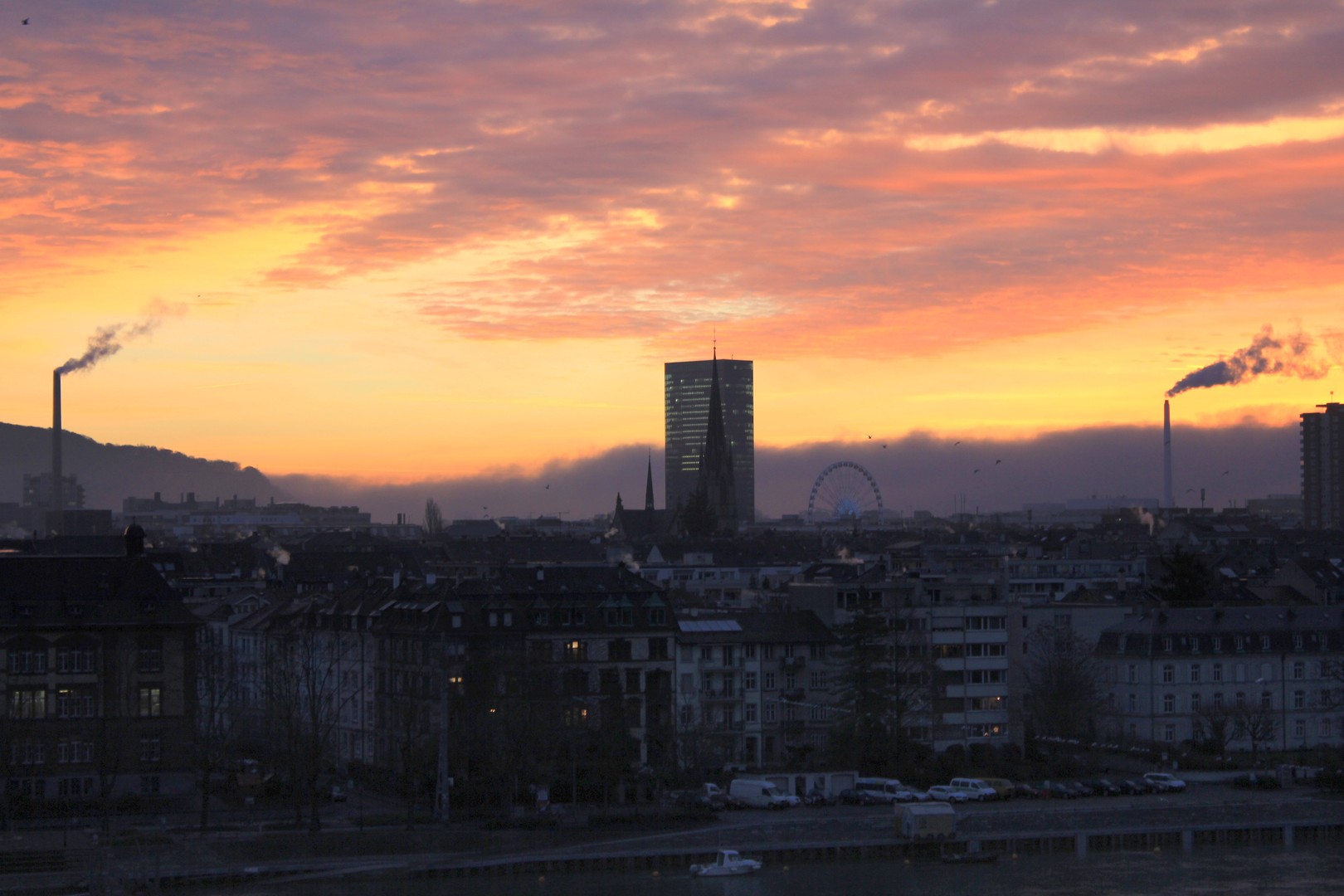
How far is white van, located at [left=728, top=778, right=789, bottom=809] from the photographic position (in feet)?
191

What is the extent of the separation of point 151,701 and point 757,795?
2005 cm

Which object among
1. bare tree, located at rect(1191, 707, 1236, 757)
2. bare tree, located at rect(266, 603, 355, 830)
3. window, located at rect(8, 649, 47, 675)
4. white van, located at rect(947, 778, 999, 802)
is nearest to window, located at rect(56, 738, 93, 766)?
window, located at rect(8, 649, 47, 675)

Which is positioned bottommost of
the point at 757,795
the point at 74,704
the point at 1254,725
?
the point at 757,795

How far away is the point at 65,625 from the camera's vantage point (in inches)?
2311

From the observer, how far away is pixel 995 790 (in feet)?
200

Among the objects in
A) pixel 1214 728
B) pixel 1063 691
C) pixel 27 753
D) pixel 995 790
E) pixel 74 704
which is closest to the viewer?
pixel 27 753

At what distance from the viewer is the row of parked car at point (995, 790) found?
5916 centimetres

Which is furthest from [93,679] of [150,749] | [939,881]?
[939,881]

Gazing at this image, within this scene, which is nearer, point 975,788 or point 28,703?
point 28,703

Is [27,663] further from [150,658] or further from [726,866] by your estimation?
[726,866]

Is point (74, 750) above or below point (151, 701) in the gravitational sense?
below

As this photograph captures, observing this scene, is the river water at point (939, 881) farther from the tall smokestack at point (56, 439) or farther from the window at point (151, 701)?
the tall smokestack at point (56, 439)

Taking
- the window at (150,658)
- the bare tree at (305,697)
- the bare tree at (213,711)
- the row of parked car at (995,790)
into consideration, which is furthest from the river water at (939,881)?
the window at (150,658)

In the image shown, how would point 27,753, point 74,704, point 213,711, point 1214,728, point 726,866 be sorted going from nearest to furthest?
point 726,866, point 27,753, point 74,704, point 213,711, point 1214,728
